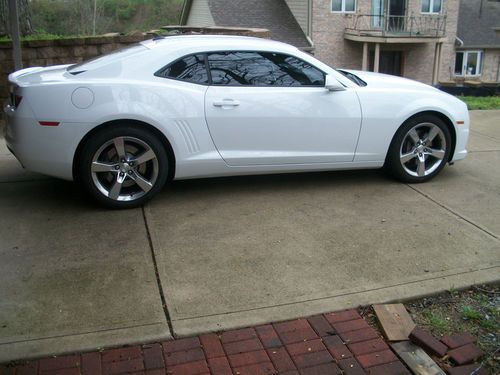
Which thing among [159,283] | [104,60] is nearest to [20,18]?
[104,60]

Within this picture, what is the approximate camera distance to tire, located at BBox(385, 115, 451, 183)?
5723 millimetres

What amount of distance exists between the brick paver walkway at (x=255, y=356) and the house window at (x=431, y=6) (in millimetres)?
28409

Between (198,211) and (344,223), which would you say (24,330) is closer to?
(198,211)

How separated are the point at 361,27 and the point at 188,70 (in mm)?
24312

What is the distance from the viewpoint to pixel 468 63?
3309 centimetres

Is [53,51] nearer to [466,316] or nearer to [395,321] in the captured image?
[395,321]

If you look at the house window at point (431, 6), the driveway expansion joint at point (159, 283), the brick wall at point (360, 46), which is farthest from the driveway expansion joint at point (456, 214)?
the house window at point (431, 6)

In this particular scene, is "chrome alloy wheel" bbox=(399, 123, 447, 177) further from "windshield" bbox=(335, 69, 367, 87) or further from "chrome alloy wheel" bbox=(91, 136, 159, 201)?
"chrome alloy wheel" bbox=(91, 136, 159, 201)

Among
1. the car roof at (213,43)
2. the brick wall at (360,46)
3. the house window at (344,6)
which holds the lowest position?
the brick wall at (360,46)

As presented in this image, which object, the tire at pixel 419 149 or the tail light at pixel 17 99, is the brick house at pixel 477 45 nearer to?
the tire at pixel 419 149

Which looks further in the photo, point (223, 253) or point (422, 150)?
point (422, 150)

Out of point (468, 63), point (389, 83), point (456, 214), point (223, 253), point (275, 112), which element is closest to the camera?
point (223, 253)

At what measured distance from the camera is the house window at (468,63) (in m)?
32.7

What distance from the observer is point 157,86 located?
4988 mm
